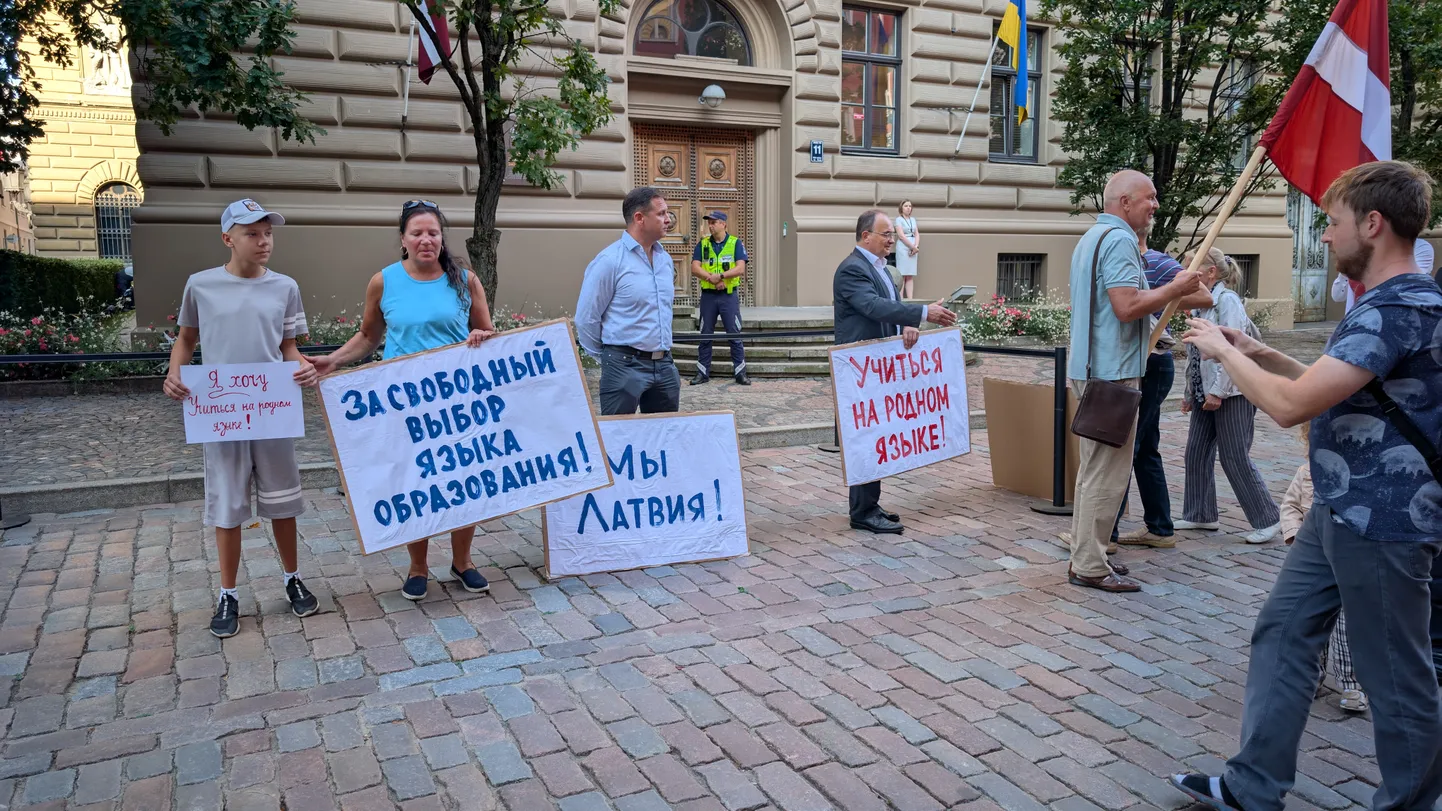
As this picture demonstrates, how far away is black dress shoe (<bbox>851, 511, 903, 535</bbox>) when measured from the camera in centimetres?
658

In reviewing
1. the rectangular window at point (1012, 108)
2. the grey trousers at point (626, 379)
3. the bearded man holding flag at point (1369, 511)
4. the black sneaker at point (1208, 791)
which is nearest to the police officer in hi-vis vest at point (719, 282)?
the grey trousers at point (626, 379)

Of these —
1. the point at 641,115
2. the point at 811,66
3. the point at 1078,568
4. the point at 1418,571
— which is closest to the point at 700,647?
the point at 1078,568

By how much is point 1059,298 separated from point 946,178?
320cm

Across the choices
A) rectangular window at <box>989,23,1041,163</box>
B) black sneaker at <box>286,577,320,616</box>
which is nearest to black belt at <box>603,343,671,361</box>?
black sneaker at <box>286,577,320,616</box>

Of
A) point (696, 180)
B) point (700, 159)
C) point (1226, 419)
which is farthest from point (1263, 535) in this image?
point (700, 159)

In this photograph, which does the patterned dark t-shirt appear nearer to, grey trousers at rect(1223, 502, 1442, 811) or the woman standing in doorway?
grey trousers at rect(1223, 502, 1442, 811)

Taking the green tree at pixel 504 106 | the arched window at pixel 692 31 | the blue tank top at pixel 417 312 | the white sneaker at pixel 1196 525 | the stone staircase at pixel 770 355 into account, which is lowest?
the white sneaker at pixel 1196 525

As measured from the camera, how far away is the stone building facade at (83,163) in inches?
1401

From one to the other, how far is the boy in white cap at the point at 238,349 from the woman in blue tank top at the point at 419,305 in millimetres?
336

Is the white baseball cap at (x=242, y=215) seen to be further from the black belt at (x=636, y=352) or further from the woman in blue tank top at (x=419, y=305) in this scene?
the black belt at (x=636, y=352)

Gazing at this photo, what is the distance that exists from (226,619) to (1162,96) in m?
16.3

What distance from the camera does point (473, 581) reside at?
5453mm

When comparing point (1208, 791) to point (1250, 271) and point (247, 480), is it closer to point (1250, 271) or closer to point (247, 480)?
point (247, 480)

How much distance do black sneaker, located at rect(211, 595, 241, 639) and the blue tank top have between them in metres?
1.39
